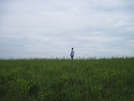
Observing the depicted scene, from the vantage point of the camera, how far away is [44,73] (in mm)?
8156

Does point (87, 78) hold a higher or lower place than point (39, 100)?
higher

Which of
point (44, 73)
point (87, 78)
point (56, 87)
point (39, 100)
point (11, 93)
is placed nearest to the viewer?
point (39, 100)

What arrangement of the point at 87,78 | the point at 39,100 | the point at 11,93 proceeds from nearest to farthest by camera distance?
the point at 39,100 → the point at 11,93 → the point at 87,78

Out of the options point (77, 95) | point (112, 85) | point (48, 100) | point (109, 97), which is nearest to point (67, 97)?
point (77, 95)

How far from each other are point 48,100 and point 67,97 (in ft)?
2.97

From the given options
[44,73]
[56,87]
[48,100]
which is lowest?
[48,100]

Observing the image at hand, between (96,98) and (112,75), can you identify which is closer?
(96,98)

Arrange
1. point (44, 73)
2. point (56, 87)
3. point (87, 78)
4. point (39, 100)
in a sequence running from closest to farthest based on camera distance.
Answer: point (39, 100)
point (56, 87)
point (87, 78)
point (44, 73)

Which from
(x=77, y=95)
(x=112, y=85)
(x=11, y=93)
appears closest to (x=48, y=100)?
(x=77, y=95)

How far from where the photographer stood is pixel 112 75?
723cm

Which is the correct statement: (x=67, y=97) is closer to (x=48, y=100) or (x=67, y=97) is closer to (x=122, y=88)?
(x=48, y=100)

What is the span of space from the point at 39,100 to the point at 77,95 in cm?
179

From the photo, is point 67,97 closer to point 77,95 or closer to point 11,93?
point 77,95

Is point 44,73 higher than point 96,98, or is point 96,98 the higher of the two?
point 44,73
